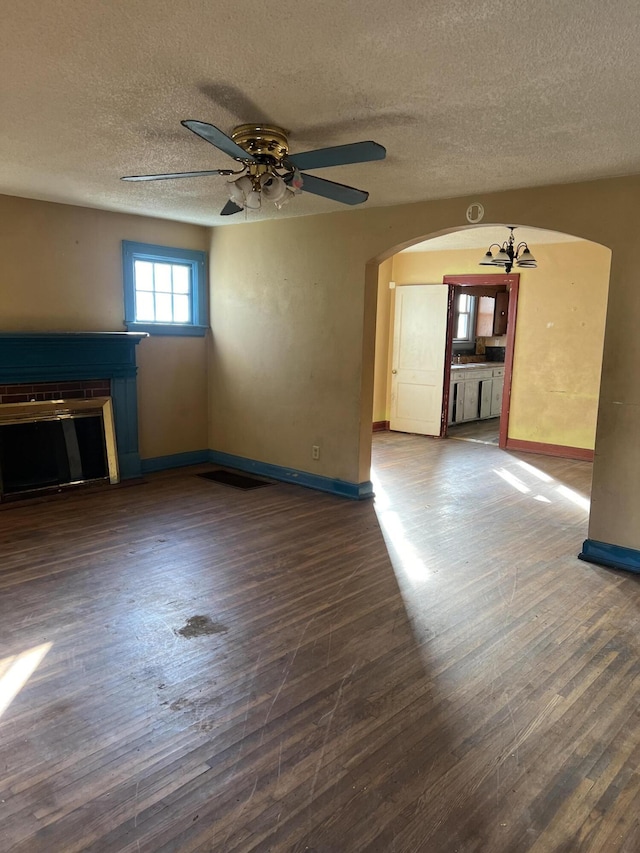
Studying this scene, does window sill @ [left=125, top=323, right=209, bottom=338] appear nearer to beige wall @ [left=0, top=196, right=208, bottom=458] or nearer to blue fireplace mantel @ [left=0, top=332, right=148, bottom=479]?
beige wall @ [left=0, top=196, right=208, bottom=458]

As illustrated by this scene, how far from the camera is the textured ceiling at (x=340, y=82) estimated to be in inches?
72.7

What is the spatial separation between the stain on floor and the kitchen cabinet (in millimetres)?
6116

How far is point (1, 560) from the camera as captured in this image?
3.70 m

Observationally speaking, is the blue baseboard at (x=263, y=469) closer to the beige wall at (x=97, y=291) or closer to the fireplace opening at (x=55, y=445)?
the beige wall at (x=97, y=291)

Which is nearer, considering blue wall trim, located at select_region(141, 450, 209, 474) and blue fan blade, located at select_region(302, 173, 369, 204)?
blue fan blade, located at select_region(302, 173, 369, 204)

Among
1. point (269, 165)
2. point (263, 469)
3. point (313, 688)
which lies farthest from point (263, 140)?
point (263, 469)

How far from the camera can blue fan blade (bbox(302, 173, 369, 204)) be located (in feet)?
9.78

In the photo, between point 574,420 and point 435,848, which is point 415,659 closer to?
point 435,848

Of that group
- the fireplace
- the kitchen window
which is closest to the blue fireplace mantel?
the fireplace

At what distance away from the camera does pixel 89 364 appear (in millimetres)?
5285

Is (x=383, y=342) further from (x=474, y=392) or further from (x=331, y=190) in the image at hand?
(x=331, y=190)

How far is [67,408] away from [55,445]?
0.34m

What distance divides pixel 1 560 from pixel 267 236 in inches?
143

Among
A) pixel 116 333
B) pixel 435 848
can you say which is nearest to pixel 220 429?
pixel 116 333
